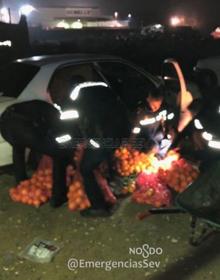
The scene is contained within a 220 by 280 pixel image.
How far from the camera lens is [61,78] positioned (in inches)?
243

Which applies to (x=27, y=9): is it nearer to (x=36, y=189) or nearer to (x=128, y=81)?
(x=128, y=81)

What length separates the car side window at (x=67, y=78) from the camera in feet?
19.3

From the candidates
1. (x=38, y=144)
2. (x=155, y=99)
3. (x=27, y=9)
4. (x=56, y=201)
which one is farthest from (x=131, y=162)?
(x=27, y=9)

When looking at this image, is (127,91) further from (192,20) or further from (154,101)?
(192,20)

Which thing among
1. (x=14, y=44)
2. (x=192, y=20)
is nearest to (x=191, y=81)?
(x=14, y=44)

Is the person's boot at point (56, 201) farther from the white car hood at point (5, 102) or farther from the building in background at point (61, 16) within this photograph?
the building in background at point (61, 16)

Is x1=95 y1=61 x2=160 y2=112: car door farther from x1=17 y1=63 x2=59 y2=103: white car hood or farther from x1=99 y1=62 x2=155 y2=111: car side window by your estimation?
x1=17 y1=63 x2=59 y2=103: white car hood

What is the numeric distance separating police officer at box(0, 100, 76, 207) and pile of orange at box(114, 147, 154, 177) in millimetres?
728

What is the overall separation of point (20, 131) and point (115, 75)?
88.7 inches

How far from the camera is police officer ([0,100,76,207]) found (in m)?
5.09

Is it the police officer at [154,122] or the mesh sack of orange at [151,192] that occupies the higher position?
the police officer at [154,122]

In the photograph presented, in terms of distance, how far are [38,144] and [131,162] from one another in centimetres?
133

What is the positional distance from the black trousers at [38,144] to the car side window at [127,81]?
5.07 feet

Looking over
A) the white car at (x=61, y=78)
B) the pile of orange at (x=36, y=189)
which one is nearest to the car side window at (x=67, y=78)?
the white car at (x=61, y=78)
